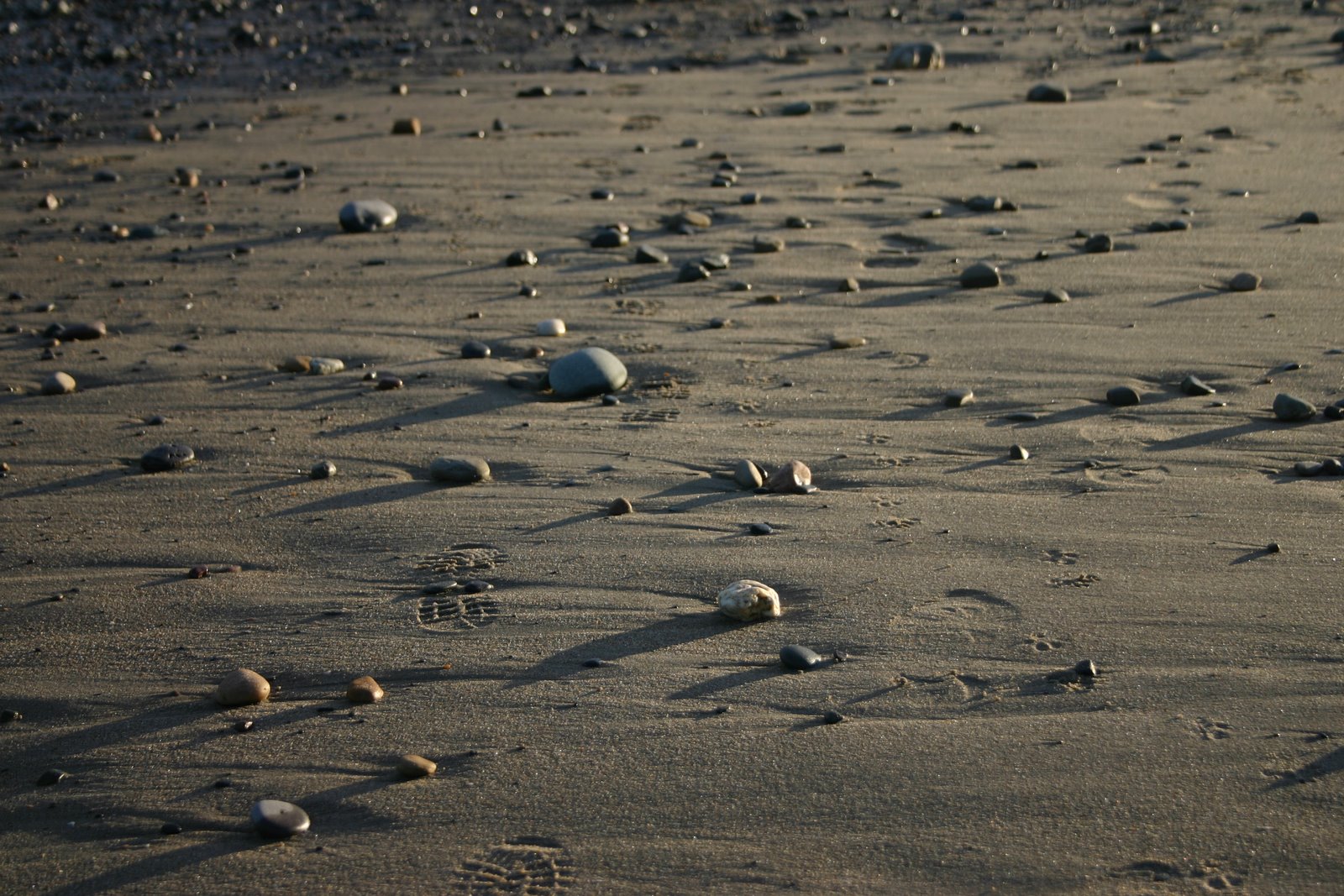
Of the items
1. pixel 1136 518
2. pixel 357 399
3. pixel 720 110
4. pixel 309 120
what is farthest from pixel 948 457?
pixel 309 120

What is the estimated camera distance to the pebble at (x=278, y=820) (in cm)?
219

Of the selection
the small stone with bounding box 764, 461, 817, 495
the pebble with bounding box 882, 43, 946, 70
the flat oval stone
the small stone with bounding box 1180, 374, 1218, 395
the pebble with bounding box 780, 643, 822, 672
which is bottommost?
the pebble with bounding box 780, 643, 822, 672

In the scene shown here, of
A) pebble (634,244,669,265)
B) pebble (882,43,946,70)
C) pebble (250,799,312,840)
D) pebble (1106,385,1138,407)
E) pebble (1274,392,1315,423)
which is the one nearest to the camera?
pebble (250,799,312,840)

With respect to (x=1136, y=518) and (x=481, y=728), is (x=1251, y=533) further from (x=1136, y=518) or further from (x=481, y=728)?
(x=481, y=728)

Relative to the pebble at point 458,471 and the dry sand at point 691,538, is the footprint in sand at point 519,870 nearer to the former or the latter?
the dry sand at point 691,538

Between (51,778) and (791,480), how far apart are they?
1.91m

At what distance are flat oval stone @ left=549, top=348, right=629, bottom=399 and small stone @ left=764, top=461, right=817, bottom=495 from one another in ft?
2.90

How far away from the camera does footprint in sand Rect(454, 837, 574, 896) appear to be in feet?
6.76

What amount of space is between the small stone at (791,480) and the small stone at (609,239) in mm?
2449

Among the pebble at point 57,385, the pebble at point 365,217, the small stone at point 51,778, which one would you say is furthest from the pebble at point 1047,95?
the small stone at point 51,778

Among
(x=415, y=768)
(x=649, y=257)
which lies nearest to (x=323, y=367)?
(x=649, y=257)

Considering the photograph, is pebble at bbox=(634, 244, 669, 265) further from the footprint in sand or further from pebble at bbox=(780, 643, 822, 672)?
the footprint in sand

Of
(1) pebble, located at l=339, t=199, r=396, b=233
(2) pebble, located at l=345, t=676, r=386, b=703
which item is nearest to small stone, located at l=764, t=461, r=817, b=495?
(2) pebble, located at l=345, t=676, r=386, b=703

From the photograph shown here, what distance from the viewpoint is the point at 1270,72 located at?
28.4ft
